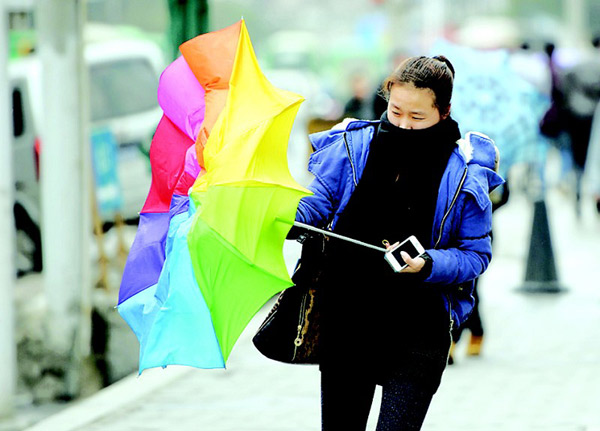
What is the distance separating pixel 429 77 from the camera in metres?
3.94

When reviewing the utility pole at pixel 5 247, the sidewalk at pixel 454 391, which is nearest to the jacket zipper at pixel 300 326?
the sidewalk at pixel 454 391

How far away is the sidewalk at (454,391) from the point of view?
665cm

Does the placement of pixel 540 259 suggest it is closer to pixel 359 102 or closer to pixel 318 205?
pixel 359 102

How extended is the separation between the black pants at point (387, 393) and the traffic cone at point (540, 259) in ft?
23.1

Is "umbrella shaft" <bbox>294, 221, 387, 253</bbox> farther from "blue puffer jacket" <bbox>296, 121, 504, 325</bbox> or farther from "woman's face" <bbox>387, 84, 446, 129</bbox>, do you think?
"woman's face" <bbox>387, 84, 446, 129</bbox>

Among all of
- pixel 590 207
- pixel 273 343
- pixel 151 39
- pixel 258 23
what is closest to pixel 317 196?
pixel 273 343

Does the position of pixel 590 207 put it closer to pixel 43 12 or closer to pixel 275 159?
pixel 43 12

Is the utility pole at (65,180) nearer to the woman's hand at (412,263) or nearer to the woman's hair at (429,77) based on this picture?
the woman's hair at (429,77)

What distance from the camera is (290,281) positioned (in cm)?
382

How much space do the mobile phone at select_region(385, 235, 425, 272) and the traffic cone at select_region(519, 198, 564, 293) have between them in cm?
717

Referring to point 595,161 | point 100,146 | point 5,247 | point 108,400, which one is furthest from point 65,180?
point 595,161

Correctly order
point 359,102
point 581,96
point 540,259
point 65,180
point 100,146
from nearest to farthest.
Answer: point 65,180
point 540,259
point 100,146
point 359,102
point 581,96

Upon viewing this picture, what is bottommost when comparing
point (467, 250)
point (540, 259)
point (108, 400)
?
point (540, 259)

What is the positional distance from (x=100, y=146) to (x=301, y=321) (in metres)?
7.59
